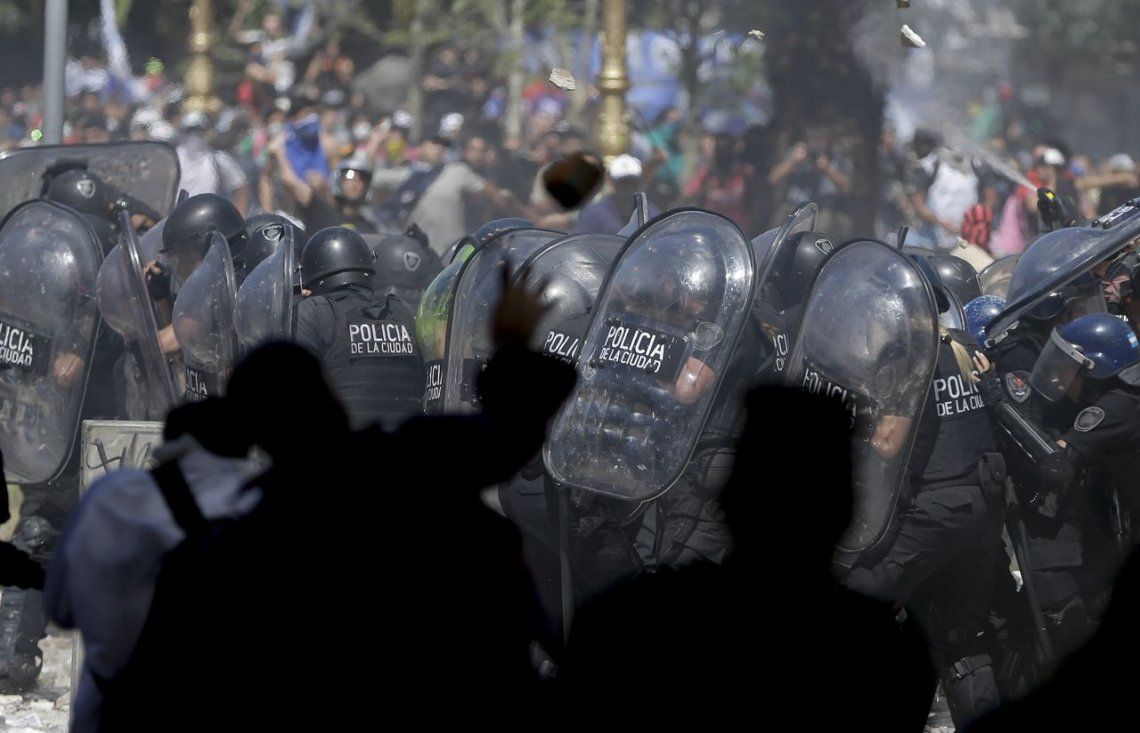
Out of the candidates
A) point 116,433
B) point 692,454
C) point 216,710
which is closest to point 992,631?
point 692,454

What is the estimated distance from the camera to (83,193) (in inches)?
304

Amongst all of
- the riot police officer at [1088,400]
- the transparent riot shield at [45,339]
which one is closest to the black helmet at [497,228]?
the transparent riot shield at [45,339]

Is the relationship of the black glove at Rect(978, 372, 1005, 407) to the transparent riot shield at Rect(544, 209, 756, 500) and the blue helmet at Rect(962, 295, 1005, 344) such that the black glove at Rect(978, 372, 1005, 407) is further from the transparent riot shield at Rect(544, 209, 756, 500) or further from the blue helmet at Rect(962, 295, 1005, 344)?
the transparent riot shield at Rect(544, 209, 756, 500)

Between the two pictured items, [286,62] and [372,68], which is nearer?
[286,62]

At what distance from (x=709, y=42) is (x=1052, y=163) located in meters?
A: 6.67

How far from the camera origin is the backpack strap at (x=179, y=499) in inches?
121

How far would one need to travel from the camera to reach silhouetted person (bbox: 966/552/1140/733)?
5.12 meters

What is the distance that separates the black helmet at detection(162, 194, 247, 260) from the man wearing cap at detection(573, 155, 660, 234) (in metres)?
2.39

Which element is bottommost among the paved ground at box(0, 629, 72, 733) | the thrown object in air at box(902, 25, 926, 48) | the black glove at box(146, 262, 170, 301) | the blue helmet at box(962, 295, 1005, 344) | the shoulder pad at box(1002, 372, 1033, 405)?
the paved ground at box(0, 629, 72, 733)

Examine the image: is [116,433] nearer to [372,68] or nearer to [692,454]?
[692,454]

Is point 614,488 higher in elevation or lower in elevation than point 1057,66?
higher

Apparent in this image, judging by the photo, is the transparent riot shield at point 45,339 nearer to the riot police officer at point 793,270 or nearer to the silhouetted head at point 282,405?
the riot police officer at point 793,270

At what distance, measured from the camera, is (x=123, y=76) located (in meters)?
16.4

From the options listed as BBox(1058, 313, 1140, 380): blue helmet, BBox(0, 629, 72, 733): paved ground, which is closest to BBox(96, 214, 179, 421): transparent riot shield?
BBox(0, 629, 72, 733): paved ground
